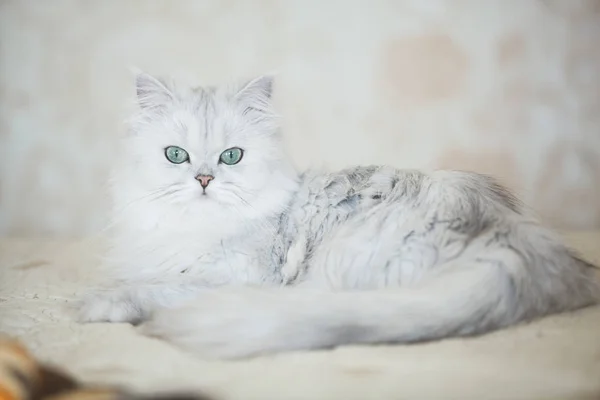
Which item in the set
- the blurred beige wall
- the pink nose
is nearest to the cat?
the pink nose

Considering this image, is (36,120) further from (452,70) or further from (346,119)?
(452,70)

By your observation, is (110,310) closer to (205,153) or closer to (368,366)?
(205,153)

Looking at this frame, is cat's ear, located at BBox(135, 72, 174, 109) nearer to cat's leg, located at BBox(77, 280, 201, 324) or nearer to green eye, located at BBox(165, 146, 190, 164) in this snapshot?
green eye, located at BBox(165, 146, 190, 164)

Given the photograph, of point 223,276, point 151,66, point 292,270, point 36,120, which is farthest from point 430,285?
point 36,120

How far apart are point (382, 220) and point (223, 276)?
41cm

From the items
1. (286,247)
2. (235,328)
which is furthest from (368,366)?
(286,247)

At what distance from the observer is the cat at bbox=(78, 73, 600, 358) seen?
1196 millimetres

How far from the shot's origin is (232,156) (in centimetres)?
161

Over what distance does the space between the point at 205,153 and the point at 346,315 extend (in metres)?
0.61

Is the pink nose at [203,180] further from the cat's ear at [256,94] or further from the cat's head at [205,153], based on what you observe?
the cat's ear at [256,94]

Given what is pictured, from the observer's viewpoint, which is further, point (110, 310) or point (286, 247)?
point (286, 247)

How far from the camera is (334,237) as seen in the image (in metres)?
1.52

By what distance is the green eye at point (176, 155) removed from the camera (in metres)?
1.58

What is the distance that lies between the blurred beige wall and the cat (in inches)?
4.3
